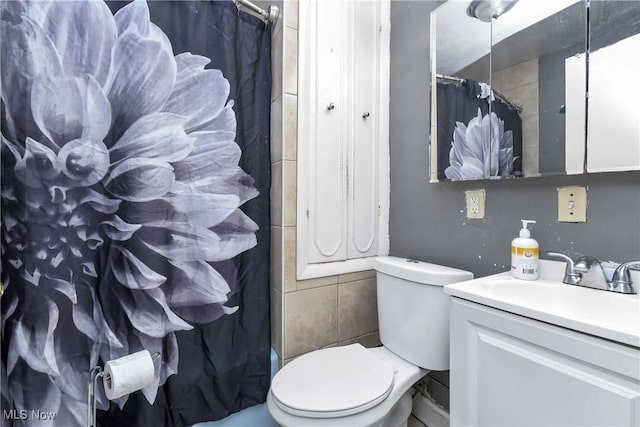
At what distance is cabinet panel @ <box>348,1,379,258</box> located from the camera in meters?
1.43

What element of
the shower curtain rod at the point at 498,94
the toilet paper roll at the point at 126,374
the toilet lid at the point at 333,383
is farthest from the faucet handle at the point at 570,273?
the toilet paper roll at the point at 126,374

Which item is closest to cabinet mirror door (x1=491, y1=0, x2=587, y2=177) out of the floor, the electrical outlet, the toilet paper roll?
the electrical outlet

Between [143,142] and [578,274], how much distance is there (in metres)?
1.41

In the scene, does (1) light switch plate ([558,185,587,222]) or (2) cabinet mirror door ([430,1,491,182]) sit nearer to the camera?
(1) light switch plate ([558,185,587,222])

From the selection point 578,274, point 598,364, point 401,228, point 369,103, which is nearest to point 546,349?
point 598,364

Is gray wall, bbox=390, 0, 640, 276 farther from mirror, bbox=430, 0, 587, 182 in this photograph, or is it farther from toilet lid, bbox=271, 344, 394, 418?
toilet lid, bbox=271, 344, 394, 418

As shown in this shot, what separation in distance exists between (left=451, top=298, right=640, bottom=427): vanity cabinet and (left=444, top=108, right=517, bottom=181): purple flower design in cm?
54

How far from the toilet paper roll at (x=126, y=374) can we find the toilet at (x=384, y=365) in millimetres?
381

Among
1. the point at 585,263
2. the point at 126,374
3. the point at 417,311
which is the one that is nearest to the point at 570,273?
the point at 585,263

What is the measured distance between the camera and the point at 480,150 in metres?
1.13

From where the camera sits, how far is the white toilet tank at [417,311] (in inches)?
41.9

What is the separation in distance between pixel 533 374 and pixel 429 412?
0.83 meters

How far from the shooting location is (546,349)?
0.66 m

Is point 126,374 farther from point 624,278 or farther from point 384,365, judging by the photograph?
point 624,278
